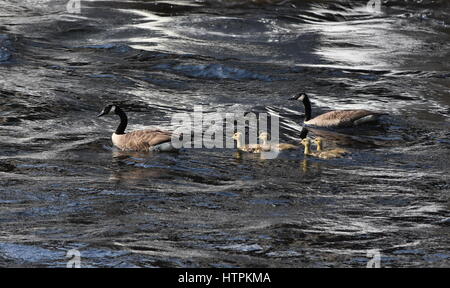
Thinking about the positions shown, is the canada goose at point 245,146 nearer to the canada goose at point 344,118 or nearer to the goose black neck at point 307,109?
the canada goose at point 344,118

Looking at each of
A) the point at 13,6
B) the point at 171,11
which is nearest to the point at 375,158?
the point at 171,11

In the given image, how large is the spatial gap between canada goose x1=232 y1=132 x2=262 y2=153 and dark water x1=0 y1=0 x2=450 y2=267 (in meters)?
0.25

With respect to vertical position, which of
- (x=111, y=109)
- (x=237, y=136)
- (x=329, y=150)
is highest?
(x=111, y=109)

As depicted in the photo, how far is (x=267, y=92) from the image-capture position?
778 inches

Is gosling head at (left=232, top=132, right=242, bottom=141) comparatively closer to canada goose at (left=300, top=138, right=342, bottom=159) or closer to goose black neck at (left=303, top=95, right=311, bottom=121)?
canada goose at (left=300, top=138, right=342, bottom=159)

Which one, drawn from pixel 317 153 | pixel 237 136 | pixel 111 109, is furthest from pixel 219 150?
pixel 111 109

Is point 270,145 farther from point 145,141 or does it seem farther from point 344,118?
point 344,118

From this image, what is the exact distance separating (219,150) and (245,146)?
1.45 feet

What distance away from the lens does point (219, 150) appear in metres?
15.2

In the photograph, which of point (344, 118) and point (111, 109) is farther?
point (344, 118)

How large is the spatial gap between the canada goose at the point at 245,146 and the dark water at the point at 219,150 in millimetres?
254

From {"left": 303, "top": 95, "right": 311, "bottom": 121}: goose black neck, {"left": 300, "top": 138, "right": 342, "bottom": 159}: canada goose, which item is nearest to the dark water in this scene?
{"left": 300, "top": 138, "right": 342, "bottom": 159}: canada goose

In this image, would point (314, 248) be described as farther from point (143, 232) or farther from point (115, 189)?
point (115, 189)

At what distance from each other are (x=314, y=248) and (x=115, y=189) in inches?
139
